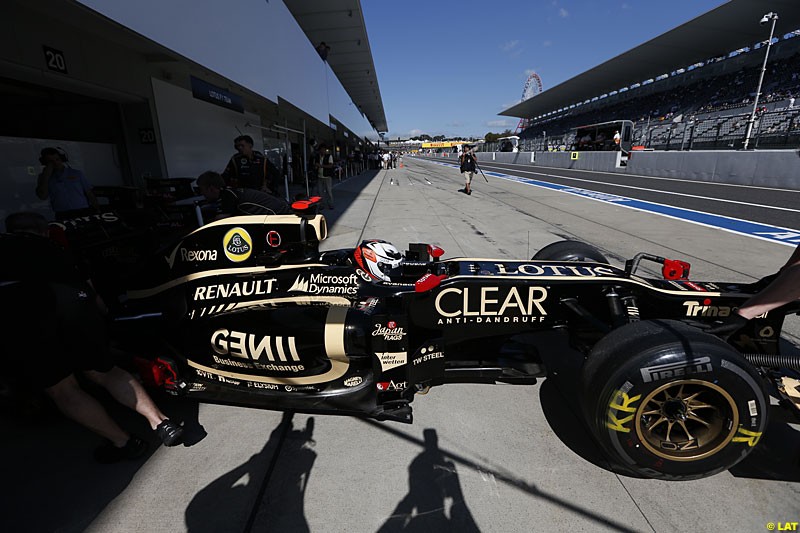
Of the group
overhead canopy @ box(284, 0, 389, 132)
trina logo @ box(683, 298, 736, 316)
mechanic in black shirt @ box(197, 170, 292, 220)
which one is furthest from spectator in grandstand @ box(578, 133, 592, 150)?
mechanic in black shirt @ box(197, 170, 292, 220)

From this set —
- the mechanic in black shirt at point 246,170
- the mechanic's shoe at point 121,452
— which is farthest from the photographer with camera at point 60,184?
the mechanic's shoe at point 121,452

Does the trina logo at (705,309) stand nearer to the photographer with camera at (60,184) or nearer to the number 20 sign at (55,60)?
the photographer with camera at (60,184)

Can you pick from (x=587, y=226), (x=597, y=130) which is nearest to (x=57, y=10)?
(x=587, y=226)

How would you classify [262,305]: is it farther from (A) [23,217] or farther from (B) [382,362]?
(A) [23,217]

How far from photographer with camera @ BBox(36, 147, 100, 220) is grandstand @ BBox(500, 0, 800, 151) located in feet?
82.5

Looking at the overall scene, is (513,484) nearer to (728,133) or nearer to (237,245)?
(237,245)

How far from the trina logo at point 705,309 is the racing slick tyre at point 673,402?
517mm

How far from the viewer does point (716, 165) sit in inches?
615

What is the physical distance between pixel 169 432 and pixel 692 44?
4778 centimetres

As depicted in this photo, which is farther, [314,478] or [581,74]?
[581,74]

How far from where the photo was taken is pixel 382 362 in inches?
84.8

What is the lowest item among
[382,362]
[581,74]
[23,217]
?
[382,362]

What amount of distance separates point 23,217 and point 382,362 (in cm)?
213

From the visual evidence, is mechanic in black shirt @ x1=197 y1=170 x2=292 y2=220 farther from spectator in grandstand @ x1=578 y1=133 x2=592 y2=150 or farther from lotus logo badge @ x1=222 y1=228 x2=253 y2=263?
spectator in grandstand @ x1=578 y1=133 x2=592 y2=150
